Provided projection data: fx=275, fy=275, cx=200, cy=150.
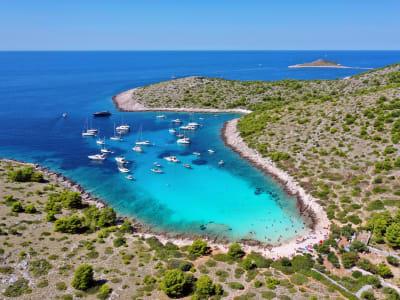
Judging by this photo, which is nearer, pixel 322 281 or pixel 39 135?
pixel 322 281

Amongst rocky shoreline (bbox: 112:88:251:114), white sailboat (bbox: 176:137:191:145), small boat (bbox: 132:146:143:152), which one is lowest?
small boat (bbox: 132:146:143:152)

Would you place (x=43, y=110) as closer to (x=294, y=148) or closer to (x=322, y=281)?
(x=294, y=148)

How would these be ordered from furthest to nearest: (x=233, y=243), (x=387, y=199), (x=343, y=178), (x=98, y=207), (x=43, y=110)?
(x=43, y=110)
(x=343, y=178)
(x=98, y=207)
(x=387, y=199)
(x=233, y=243)

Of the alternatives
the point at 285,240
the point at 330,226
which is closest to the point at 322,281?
the point at 285,240

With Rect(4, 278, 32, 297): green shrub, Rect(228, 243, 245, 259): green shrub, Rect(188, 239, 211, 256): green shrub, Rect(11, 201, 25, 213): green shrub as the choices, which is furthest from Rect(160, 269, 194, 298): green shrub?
Rect(11, 201, 25, 213): green shrub

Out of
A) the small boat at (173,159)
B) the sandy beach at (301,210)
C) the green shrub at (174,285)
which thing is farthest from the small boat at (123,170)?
the green shrub at (174,285)

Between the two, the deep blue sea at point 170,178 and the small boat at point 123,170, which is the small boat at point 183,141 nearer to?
the deep blue sea at point 170,178

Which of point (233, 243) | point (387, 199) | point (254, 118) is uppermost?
point (254, 118)

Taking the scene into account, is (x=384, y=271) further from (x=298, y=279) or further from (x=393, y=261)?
(x=298, y=279)

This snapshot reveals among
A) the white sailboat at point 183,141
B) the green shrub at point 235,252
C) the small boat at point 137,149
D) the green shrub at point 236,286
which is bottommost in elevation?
the green shrub at point 235,252

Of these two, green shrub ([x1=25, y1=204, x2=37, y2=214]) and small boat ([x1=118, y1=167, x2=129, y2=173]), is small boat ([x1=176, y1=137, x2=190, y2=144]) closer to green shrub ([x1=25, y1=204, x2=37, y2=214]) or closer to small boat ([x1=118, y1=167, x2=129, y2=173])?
small boat ([x1=118, y1=167, x2=129, y2=173])

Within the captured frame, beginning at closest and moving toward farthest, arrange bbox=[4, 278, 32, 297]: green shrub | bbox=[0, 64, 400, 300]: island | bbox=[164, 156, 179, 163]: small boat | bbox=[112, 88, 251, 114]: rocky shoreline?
bbox=[4, 278, 32, 297]: green shrub < bbox=[0, 64, 400, 300]: island < bbox=[164, 156, 179, 163]: small boat < bbox=[112, 88, 251, 114]: rocky shoreline
